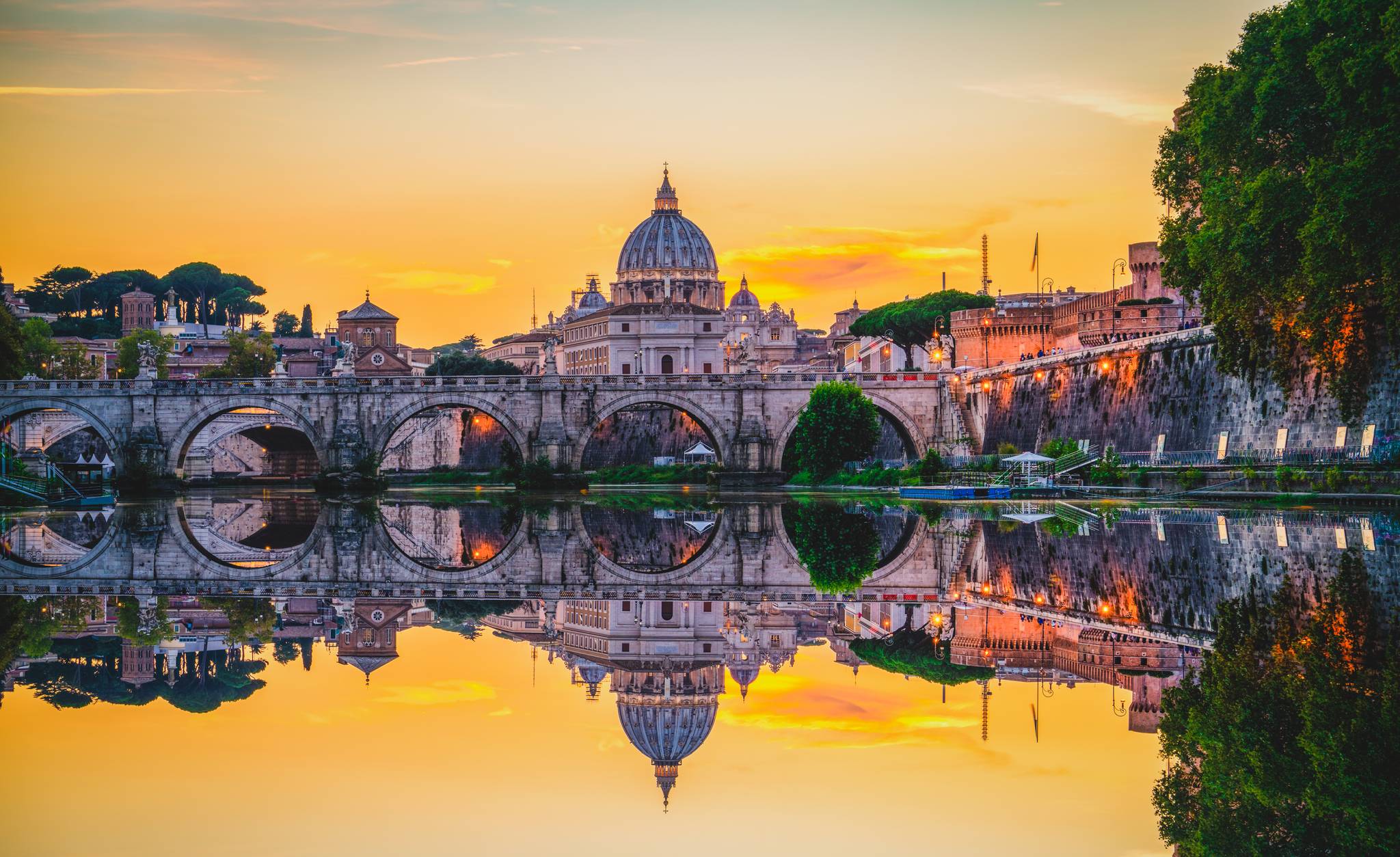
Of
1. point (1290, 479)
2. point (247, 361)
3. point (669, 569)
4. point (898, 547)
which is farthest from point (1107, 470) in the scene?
point (247, 361)

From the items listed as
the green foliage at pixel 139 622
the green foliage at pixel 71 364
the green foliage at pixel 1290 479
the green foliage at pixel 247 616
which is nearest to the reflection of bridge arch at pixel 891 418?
the green foliage at pixel 1290 479

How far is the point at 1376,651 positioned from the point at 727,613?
7.61 metres

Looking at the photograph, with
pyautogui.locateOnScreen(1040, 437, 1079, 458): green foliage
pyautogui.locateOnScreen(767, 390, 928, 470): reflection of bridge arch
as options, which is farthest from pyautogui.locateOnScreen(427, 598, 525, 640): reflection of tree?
pyautogui.locateOnScreen(767, 390, 928, 470): reflection of bridge arch

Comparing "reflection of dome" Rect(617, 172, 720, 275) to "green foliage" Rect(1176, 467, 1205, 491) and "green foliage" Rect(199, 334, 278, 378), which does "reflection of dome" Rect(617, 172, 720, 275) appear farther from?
"green foliage" Rect(1176, 467, 1205, 491)

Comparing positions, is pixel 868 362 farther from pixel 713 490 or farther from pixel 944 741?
pixel 944 741

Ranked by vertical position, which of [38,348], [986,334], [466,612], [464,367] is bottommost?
[466,612]

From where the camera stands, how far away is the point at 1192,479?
1623 inches

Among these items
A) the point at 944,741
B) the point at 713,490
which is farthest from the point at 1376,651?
the point at 713,490

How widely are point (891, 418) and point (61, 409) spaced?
1427 inches

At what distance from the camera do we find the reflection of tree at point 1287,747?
8000mm

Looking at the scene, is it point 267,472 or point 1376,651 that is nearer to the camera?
point 1376,651

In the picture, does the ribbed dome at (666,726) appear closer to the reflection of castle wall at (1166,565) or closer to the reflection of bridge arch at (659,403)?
the reflection of castle wall at (1166,565)

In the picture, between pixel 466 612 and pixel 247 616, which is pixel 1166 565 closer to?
pixel 466 612

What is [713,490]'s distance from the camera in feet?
218
